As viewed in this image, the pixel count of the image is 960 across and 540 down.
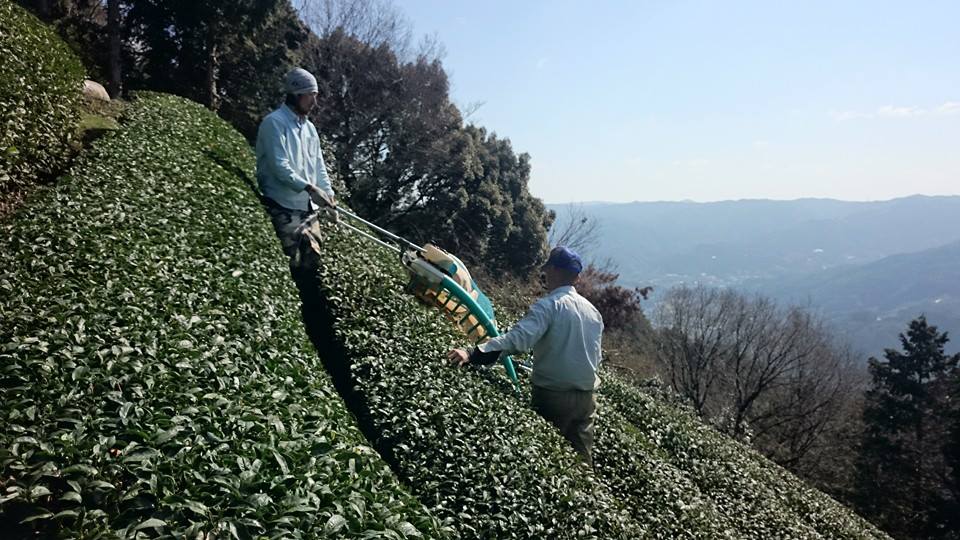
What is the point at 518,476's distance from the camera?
12.5 ft

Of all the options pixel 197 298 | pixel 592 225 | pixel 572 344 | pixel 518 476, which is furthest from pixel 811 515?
pixel 592 225

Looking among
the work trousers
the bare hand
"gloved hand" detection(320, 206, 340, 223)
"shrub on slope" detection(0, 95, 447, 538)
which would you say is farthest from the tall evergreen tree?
"shrub on slope" detection(0, 95, 447, 538)

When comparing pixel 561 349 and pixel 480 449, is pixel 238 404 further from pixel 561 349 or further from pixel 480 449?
pixel 561 349

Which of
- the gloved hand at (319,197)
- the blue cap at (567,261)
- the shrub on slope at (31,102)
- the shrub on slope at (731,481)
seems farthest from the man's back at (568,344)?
the shrub on slope at (31,102)

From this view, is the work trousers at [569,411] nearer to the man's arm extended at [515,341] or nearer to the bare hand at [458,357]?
the man's arm extended at [515,341]

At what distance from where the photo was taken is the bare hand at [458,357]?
499 cm

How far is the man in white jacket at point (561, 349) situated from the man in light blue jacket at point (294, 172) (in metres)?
2.78

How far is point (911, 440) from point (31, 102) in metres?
34.2

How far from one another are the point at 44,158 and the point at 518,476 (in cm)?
595

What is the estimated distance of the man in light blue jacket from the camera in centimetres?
653

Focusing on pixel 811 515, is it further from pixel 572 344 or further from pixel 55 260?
pixel 55 260

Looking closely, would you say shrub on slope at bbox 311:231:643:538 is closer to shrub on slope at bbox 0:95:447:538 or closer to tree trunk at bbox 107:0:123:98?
shrub on slope at bbox 0:95:447:538

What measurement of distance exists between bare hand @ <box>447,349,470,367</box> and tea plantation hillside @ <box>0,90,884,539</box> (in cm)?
14

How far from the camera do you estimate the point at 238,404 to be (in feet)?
9.50
